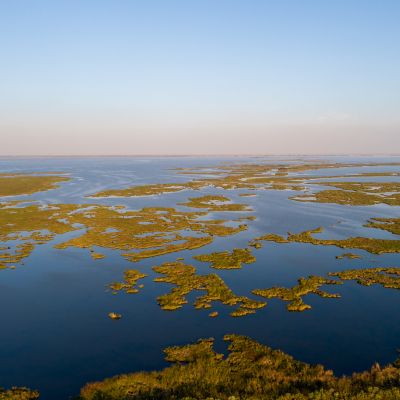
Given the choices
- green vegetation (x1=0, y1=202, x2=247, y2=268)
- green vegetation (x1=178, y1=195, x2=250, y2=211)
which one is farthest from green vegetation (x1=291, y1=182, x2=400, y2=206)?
green vegetation (x1=0, y1=202, x2=247, y2=268)

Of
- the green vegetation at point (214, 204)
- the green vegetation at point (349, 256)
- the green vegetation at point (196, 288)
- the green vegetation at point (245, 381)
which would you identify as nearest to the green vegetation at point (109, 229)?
the green vegetation at point (214, 204)

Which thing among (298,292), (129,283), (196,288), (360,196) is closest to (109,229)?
(129,283)

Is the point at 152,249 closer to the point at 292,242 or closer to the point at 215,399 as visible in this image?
the point at 292,242

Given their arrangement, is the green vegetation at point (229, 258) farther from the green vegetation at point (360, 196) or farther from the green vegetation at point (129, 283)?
the green vegetation at point (360, 196)

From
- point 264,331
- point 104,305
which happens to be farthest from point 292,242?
point 104,305

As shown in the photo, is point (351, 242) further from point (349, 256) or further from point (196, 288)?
point (196, 288)

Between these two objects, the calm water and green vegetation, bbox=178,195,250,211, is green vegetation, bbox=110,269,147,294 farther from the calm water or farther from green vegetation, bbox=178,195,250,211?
green vegetation, bbox=178,195,250,211
